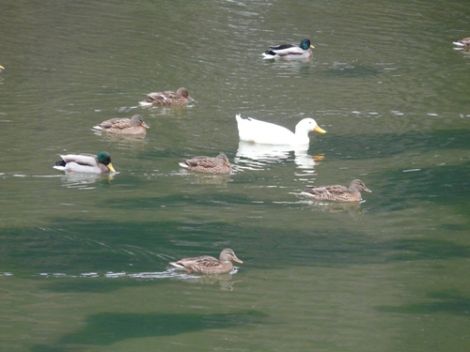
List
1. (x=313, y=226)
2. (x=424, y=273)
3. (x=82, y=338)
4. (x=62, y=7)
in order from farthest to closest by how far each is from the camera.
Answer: (x=62, y=7) → (x=313, y=226) → (x=424, y=273) → (x=82, y=338)

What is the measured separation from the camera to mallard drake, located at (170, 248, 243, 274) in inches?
650

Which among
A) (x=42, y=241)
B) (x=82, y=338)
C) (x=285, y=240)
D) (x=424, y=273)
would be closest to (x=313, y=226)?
(x=285, y=240)

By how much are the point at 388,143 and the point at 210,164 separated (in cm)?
380

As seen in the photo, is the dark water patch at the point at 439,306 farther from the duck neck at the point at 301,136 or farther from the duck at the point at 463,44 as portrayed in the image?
the duck at the point at 463,44

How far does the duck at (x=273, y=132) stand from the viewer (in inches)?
926

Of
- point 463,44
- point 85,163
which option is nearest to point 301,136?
point 85,163

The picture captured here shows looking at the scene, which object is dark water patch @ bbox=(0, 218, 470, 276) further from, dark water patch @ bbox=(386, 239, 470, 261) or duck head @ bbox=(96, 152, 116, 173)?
duck head @ bbox=(96, 152, 116, 173)

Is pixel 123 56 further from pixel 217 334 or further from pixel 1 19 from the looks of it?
pixel 217 334

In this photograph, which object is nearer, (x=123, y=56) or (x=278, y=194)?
(x=278, y=194)

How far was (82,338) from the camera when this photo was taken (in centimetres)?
1455

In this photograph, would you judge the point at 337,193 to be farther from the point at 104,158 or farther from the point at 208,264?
the point at 208,264

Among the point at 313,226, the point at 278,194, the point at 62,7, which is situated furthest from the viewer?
the point at 62,7

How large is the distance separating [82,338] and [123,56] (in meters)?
15.9

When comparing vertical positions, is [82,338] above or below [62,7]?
below
